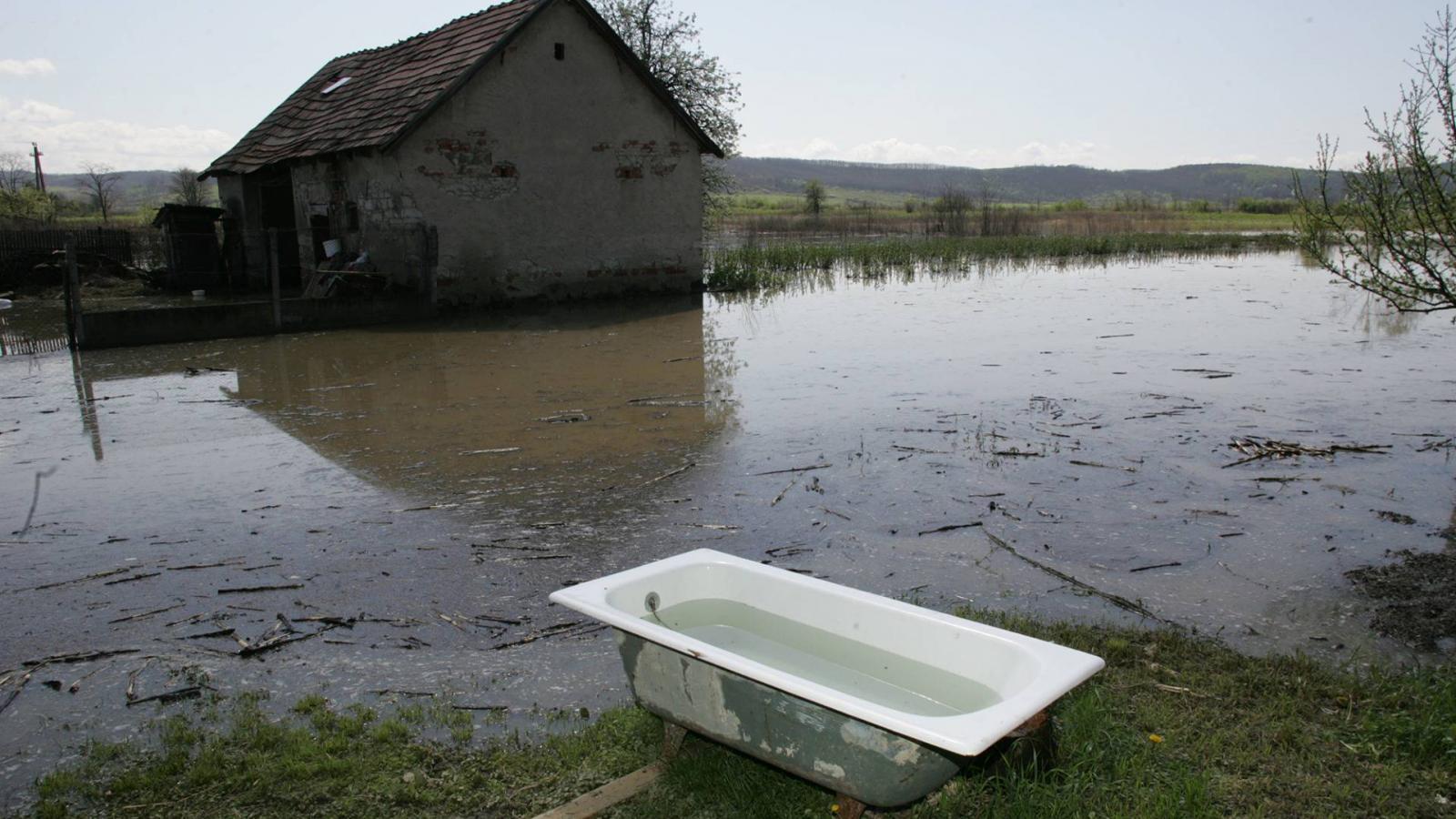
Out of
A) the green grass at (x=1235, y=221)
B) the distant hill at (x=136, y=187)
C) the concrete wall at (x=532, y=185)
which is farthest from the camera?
the distant hill at (x=136, y=187)

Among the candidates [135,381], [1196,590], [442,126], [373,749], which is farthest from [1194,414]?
[442,126]

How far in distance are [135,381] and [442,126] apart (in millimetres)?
6655

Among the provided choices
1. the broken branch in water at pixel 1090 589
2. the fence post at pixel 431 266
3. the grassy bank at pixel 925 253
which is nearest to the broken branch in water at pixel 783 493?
the broken branch in water at pixel 1090 589

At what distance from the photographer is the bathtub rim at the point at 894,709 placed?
2.70 metres

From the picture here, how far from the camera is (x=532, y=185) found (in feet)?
55.8

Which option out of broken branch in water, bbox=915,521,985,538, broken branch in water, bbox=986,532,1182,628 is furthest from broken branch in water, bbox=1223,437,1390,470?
broken branch in water, bbox=986,532,1182,628

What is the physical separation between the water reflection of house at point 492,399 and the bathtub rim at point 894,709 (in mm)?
3328

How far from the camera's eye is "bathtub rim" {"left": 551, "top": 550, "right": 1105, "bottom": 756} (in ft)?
8.87

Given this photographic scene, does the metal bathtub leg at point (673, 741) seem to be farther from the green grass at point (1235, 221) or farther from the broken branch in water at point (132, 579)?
the green grass at point (1235, 221)

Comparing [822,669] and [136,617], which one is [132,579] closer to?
[136,617]

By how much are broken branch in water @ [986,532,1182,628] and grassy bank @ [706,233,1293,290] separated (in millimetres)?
15870

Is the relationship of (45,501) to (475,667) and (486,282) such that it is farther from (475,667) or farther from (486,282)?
(486,282)

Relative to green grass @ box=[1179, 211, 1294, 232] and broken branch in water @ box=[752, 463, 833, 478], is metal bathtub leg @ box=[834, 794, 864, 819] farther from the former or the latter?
green grass @ box=[1179, 211, 1294, 232]

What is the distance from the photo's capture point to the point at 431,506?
6602 millimetres
